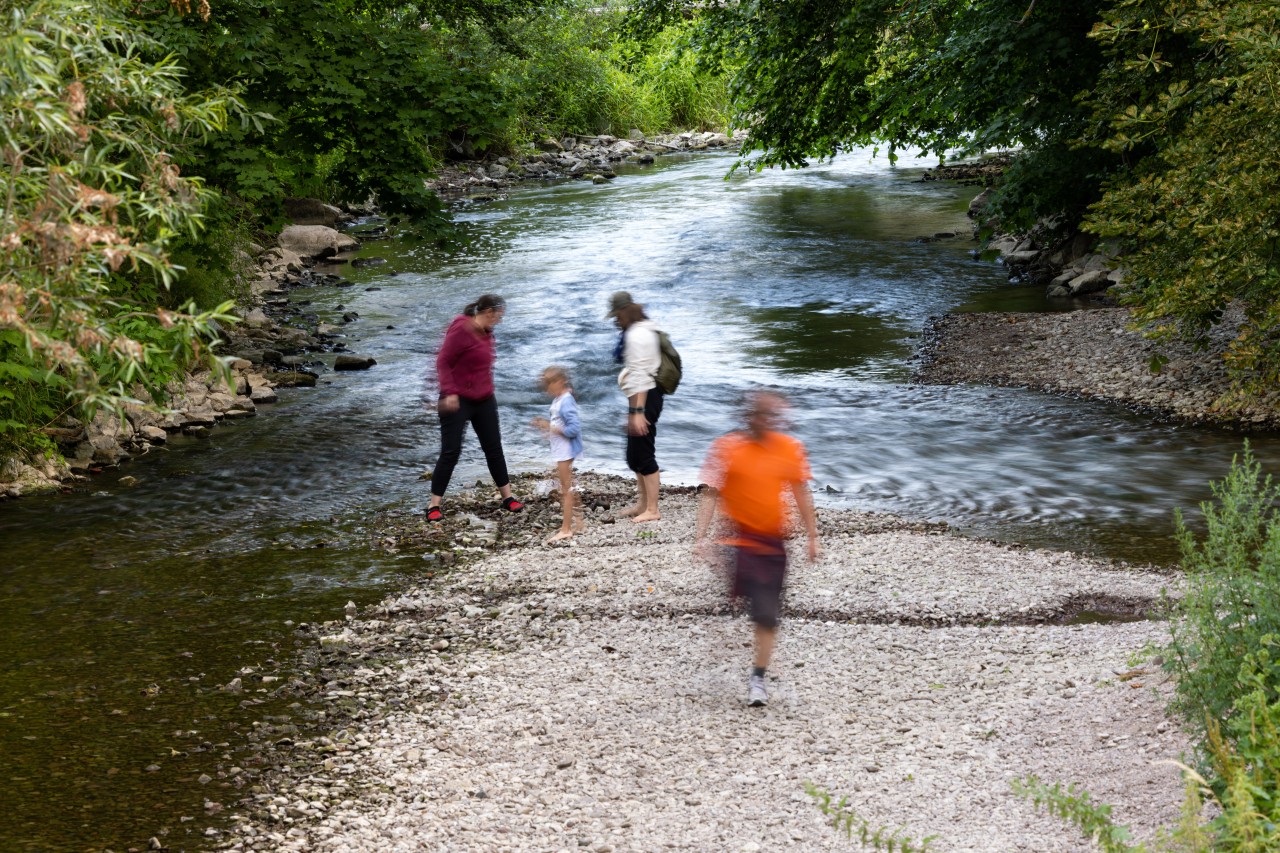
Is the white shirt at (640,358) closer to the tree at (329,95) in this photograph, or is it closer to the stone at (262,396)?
the tree at (329,95)

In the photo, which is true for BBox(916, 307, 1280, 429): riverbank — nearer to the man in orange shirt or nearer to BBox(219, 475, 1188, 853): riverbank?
BBox(219, 475, 1188, 853): riverbank

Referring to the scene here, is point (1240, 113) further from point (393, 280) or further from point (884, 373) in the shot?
point (393, 280)

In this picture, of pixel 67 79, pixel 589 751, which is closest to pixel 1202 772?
pixel 589 751

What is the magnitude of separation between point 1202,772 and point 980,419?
9.87 meters

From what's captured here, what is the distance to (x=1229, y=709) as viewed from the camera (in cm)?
477

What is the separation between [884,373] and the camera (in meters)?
16.8

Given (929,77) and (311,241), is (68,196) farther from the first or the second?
(311,241)

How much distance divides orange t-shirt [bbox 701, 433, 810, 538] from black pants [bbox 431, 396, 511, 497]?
4.30 meters

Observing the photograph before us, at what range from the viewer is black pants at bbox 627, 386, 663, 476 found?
1011cm

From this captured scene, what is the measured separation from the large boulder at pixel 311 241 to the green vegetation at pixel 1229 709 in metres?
23.5

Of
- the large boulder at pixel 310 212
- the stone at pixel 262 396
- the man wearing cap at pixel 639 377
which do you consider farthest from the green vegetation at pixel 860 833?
the large boulder at pixel 310 212

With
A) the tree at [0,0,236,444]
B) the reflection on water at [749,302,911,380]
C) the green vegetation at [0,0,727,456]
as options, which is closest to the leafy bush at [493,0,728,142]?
the green vegetation at [0,0,727,456]

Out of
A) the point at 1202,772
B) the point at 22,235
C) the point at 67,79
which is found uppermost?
the point at 67,79

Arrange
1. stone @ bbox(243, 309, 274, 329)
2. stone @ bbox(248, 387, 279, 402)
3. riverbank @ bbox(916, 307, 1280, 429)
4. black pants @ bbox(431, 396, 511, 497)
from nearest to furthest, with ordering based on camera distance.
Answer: black pants @ bbox(431, 396, 511, 497) → riverbank @ bbox(916, 307, 1280, 429) → stone @ bbox(248, 387, 279, 402) → stone @ bbox(243, 309, 274, 329)
